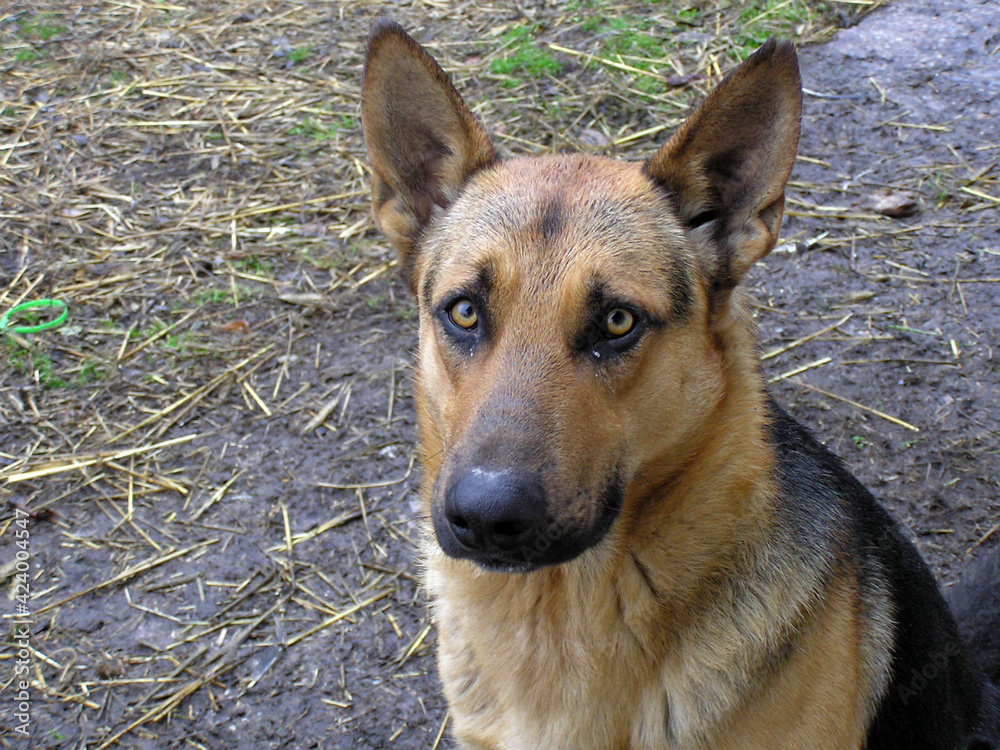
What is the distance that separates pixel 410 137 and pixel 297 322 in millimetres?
2560

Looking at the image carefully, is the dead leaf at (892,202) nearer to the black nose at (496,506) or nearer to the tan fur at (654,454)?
the tan fur at (654,454)

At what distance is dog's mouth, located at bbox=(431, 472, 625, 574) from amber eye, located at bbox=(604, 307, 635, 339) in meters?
0.41

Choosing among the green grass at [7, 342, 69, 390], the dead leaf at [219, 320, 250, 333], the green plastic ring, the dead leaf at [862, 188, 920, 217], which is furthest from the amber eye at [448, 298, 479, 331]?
the dead leaf at [862, 188, 920, 217]

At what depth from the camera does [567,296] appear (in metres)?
2.45

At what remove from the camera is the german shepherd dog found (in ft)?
Result: 7.98

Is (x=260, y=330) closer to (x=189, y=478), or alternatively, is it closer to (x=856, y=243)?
(x=189, y=478)

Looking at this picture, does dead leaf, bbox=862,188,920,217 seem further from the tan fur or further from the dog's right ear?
the dog's right ear

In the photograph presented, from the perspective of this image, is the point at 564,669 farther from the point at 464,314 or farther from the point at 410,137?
the point at 410,137

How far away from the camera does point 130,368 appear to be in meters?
5.04

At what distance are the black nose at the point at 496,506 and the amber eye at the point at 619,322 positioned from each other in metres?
0.56

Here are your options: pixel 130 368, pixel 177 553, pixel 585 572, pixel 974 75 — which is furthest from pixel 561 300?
pixel 974 75

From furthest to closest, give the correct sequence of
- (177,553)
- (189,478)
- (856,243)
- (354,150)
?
(354,150) → (856,243) → (189,478) → (177,553)

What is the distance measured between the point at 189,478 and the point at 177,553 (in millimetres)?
478

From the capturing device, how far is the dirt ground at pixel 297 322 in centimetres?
382
